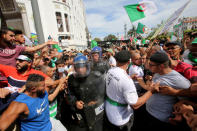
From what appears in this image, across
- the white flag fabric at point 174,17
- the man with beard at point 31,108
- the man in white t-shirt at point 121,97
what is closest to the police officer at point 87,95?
the man in white t-shirt at point 121,97

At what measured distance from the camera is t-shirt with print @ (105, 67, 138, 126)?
1.52m

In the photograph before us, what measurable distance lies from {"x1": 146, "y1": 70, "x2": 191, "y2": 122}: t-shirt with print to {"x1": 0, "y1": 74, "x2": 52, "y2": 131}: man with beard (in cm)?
192

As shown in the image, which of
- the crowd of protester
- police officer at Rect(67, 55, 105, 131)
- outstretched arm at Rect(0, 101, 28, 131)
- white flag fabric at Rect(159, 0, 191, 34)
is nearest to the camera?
outstretched arm at Rect(0, 101, 28, 131)

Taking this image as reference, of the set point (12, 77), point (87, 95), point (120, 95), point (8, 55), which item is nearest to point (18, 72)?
point (12, 77)

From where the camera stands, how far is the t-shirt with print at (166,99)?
1.54 m

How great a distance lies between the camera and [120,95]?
1646mm

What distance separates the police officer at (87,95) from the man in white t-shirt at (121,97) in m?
0.17

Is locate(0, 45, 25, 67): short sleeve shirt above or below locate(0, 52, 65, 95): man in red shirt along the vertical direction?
above

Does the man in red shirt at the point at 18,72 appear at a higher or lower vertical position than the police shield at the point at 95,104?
higher

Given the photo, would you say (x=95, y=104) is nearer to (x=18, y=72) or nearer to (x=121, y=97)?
(x=121, y=97)

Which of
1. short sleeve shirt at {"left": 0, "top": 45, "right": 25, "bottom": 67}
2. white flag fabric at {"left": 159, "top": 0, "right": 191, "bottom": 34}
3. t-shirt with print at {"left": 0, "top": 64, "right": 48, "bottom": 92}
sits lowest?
t-shirt with print at {"left": 0, "top": 64, "right": 48, "bottom": 92}

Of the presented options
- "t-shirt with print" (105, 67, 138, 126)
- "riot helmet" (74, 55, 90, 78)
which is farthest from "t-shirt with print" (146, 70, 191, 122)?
"riot helmet" (74, 55, 90, 78)

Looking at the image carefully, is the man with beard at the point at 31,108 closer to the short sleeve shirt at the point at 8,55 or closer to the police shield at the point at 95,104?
the police shield at the point at 95,104

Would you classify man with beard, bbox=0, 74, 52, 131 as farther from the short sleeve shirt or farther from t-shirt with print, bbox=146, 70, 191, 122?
t-shirt with print, bbox=146, 70, 191, 122
